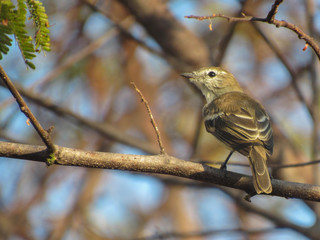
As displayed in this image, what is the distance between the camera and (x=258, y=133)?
4.36 metres

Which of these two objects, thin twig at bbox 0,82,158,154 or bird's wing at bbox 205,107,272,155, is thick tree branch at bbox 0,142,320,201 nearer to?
bird's wing at bbox 205,107,272,155

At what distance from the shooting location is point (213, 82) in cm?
604

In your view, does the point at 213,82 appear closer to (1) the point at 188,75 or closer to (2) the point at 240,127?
(1) the point at 188,75

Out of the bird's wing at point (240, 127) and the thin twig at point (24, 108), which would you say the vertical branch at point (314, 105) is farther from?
the thin twig at point (24, 108)

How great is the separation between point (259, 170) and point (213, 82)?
97.7 inches

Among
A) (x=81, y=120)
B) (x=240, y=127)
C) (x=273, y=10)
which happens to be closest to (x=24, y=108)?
(x=273, y=10)

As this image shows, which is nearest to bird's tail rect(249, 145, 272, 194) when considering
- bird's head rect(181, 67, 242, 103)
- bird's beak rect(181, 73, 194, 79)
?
bird's beak rect(181, 73, 194, 79)

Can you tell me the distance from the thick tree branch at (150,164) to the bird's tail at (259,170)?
0.07 meters

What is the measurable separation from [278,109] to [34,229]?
4794mm

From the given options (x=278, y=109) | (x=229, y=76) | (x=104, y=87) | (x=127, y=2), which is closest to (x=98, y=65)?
(x=104, y=87)

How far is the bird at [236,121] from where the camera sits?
3992 millimetres

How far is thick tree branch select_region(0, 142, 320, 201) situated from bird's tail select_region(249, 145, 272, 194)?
7 centimetres

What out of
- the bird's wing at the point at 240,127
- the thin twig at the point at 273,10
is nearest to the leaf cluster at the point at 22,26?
the thin twig at the point at 273,10

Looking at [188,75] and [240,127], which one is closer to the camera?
[240,127]
